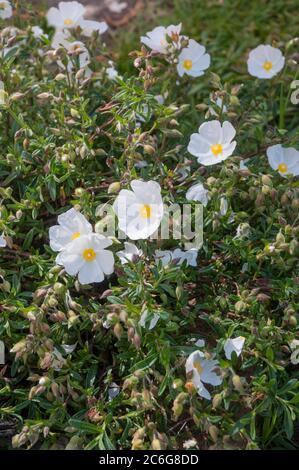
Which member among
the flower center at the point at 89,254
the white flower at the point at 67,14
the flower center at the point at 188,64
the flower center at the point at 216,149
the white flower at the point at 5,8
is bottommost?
the flower center at the point at 89,254

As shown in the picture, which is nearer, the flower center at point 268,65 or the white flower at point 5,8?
the white flower at point 5,8

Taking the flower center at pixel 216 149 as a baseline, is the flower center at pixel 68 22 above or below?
above

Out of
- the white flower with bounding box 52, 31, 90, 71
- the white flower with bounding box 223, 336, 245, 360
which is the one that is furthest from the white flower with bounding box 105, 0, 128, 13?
the white flower with bounding box 223, 336, 245, 360

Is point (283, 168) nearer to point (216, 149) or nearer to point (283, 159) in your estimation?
point (283, 159)

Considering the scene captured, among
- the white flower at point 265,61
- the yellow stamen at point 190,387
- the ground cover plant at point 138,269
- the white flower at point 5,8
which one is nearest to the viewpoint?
the yellow stamen at point 190,387

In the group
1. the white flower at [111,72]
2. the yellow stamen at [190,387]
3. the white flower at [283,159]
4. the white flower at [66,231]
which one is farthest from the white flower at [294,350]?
the white flower at [111,72]

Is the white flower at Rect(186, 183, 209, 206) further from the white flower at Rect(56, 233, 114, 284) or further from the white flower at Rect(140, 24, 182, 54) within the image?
the white flower at Rect(140, 24, 182, 54)

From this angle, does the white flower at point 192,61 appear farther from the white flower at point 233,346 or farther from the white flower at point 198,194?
the white flower at point 233,346
